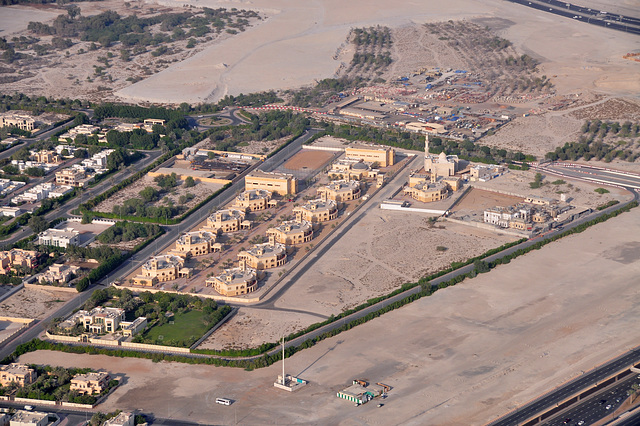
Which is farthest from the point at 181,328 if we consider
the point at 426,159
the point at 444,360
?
the point at 426,159

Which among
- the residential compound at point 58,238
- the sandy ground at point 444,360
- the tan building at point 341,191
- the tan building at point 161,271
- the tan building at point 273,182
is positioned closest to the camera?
the sandy ground at point 444,360

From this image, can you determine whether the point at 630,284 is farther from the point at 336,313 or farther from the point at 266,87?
the point at 266,87

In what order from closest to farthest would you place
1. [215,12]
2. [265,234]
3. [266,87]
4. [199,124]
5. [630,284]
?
[630,284] < [265,234] < [199,124] < [266,87] < [215,12]

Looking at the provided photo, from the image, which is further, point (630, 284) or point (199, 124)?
point (199, 124)

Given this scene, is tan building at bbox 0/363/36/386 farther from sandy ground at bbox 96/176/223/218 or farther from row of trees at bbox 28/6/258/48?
row of trees at bbox 28/6/258/48

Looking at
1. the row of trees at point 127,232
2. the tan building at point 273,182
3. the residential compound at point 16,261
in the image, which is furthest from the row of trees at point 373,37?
the residential compound at point 16,261

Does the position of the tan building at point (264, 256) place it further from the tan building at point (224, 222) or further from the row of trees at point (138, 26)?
the row of trees at point (138, 26)

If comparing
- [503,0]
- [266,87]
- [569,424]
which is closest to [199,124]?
[266,87]
